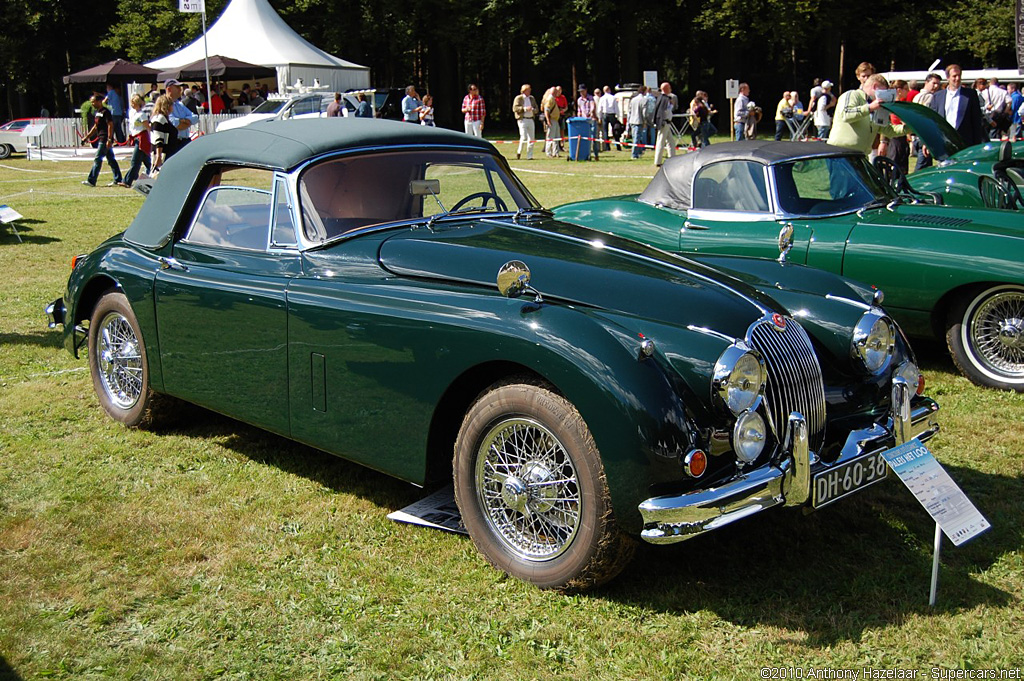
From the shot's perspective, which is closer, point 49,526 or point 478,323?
point 478,323

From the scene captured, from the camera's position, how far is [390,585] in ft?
12.8

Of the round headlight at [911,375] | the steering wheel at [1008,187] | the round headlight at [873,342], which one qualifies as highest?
the steering wheel at [1008,187]

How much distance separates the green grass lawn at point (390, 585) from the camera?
3.38 metres

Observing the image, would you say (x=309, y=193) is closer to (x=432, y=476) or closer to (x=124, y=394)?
(x=432, y=476)

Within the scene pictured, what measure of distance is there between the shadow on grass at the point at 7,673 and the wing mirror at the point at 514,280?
2189mm

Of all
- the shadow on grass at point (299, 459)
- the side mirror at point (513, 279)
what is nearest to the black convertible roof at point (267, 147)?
the shadow on grass at point (299, 459)

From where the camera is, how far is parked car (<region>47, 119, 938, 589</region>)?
3531 mm

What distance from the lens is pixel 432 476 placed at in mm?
4168

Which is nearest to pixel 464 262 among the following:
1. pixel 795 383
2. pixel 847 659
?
pixel 795 383

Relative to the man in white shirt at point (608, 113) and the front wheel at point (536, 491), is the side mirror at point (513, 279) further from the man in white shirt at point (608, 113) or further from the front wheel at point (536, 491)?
the man in white shirt at point (608, 113)

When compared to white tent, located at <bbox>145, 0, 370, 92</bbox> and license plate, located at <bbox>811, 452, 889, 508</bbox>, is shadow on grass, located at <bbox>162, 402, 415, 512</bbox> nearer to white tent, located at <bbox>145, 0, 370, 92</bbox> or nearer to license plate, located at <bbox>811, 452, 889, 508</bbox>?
license plate, located at <bbox>811, 452, 889, 508</bbox>

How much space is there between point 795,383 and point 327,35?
44080mm

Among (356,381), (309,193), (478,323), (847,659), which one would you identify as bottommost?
(847,659)

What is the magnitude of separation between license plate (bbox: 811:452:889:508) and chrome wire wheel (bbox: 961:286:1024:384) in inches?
115
